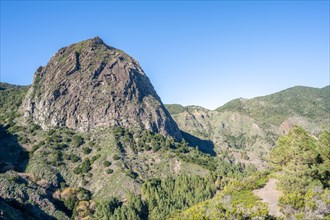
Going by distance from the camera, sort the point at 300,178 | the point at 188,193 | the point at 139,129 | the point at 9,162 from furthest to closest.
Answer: the point at 139,129 → the point at 9,162 → the point at 188,193 → the point at 300,178

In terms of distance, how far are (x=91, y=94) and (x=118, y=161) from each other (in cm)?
4512

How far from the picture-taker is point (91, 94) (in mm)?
135625

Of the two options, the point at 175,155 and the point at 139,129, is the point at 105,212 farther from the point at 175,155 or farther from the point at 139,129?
the point at 139,129

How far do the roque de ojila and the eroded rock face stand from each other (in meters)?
0.48

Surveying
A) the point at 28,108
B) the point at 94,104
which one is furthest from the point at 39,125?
the point at 94,104

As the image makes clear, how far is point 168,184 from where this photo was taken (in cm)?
9225

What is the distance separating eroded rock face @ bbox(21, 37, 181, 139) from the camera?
130 m

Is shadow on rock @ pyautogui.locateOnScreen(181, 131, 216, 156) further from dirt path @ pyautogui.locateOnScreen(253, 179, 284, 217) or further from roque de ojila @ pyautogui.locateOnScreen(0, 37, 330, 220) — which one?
dirt path @ pyautogui.locateOnScreen(253, 179, 284, 217)

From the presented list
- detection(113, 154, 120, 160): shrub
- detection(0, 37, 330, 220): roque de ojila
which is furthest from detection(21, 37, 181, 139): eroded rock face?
detection(113, 154, 120, 160): shrub

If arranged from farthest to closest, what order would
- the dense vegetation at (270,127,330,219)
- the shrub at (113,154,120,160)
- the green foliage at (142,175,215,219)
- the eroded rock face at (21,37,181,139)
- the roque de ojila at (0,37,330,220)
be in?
the eroded rock face at (21,37,181,139) < the shrub at (113,154,120,160) < the green foliage at (142,175,215,219) < the roque de ojila at (0,37,330,220) < the dense vegetation at (270,127,330,219)

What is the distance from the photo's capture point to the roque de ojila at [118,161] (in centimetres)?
4722

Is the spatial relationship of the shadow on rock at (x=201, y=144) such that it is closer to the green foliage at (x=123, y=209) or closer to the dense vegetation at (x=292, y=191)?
the green foliage at (x=123, y=209)

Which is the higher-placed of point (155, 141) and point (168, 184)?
point (155, 141)

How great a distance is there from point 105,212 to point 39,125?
220ft
